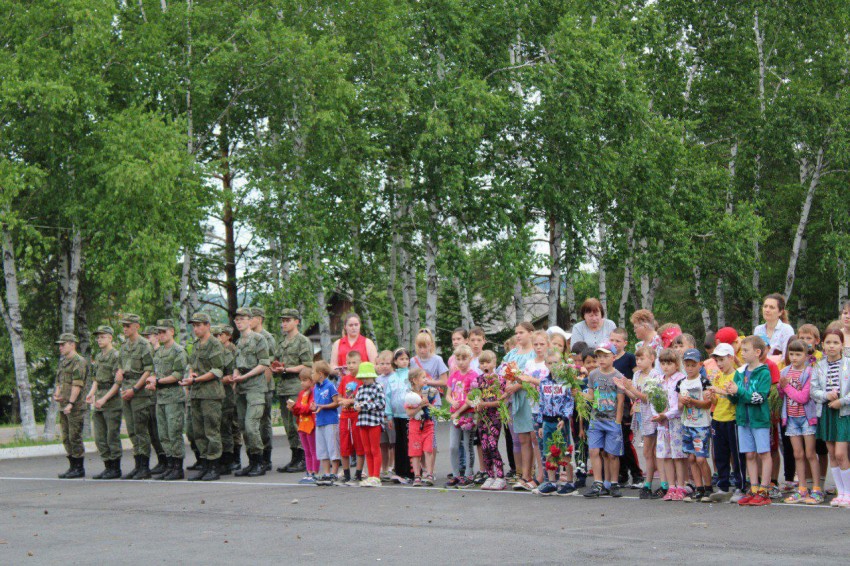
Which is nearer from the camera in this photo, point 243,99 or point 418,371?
point 418,371

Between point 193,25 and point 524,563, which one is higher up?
point 193,25

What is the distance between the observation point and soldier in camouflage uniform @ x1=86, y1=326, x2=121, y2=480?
16438 mm

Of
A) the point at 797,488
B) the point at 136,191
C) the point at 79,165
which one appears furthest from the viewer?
the point at 79,165

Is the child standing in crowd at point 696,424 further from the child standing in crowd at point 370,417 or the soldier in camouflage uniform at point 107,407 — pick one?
the soldier in camouflage uniform at point 107,407

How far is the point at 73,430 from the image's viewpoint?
16.7m

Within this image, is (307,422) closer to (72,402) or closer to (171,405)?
(171,405)

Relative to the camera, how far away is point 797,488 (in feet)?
40.0

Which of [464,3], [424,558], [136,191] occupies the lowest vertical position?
[424,558]

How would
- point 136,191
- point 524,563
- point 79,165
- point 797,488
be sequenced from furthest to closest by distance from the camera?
1. point 79,165
2. point 136,191
3. point 797,488
4. point 524,563

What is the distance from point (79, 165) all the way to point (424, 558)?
70.5ft

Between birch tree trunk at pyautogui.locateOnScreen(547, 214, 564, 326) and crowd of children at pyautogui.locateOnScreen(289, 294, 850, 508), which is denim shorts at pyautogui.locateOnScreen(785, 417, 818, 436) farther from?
birch tree trunk at pyautogui.locateOnScreen(547, 214, 564, 326)

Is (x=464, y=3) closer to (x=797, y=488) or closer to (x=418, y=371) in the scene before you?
(x=418, y=371)

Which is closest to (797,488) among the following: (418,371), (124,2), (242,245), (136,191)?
(418,371)

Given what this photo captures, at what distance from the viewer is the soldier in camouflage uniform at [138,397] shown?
16219mm
